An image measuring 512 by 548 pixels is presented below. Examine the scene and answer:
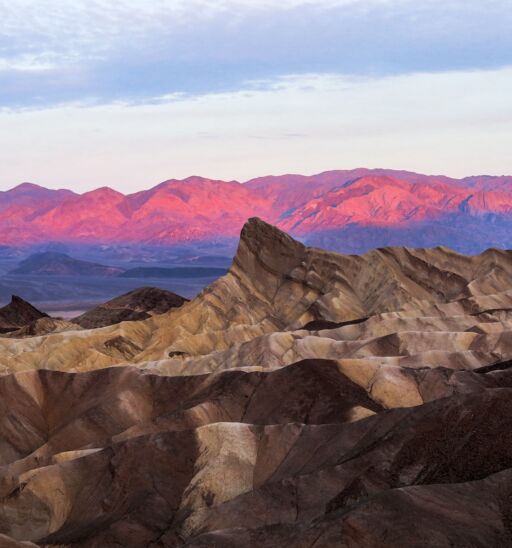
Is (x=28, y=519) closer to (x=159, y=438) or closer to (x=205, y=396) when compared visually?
(x=159, y=438)

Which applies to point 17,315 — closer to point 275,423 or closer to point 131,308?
point 131,308

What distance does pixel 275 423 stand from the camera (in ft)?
214

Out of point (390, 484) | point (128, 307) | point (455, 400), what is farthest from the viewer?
point (128, 307)

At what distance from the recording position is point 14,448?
72688 mm

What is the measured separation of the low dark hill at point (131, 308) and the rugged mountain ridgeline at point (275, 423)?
27.8m

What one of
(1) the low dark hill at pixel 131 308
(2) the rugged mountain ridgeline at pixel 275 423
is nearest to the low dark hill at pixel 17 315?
(1) the low dark hill at pixel 131 308

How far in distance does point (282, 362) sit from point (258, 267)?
43.1 metres

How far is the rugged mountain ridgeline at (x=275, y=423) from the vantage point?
129 feet

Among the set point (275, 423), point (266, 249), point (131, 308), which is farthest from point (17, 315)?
point (275, 423)

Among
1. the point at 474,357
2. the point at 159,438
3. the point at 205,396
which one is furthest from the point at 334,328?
the point at 159,438

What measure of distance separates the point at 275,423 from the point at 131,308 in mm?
90723

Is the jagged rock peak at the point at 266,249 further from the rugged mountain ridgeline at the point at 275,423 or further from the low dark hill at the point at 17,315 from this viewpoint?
the low dark hill at the point at 17,315

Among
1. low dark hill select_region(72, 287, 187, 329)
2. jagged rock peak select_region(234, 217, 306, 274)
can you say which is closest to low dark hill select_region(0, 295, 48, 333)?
low dark hill select_region(72, 287, 187, 329)

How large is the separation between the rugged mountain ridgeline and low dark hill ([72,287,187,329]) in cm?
2778
